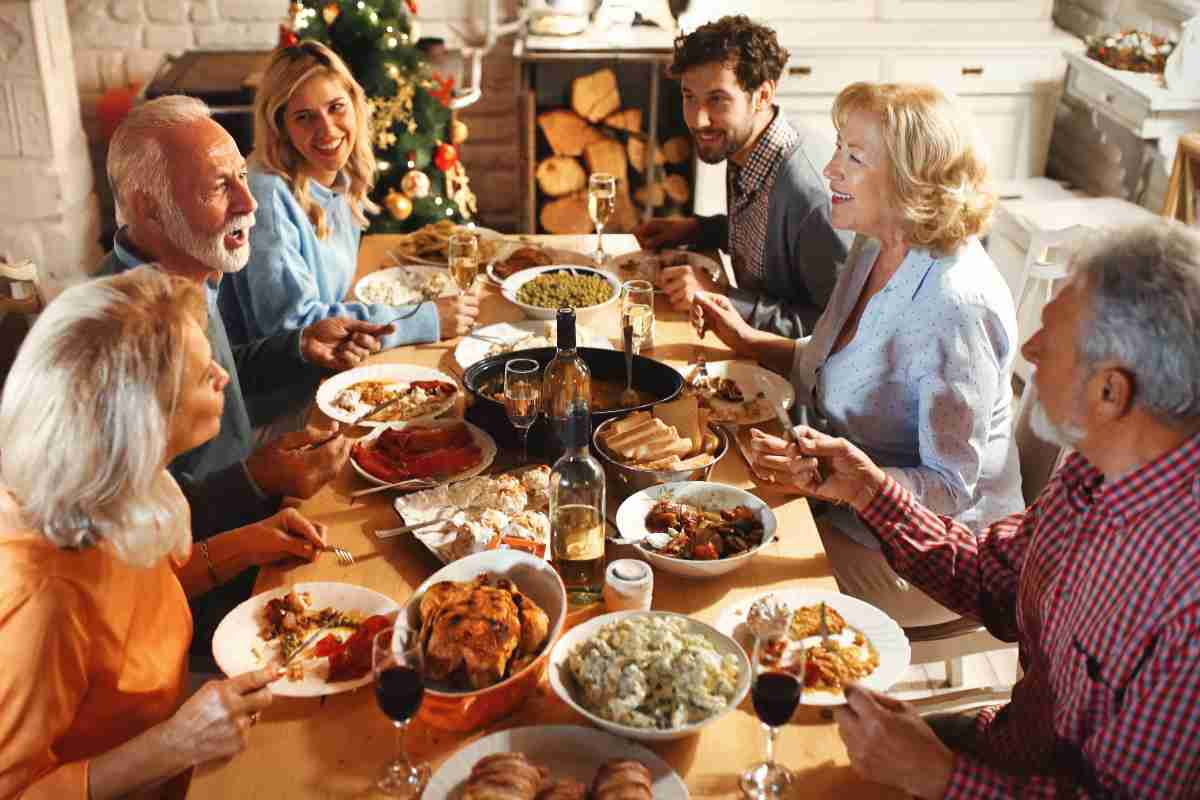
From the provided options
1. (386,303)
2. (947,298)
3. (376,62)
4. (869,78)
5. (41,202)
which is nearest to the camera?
(947,298)

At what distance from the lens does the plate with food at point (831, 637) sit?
150 centimetres

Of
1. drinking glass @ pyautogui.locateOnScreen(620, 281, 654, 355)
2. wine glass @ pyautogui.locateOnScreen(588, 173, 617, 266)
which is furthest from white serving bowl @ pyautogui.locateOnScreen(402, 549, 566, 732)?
wine glass @ pyautogui.locateOnScreen(588, 173, 617, 266)

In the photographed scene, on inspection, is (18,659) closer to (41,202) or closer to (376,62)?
(376,62)

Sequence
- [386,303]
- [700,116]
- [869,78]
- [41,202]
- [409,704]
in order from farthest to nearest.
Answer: [869,78] < [41,202] < [700,116] < [386,303] < [409,704]

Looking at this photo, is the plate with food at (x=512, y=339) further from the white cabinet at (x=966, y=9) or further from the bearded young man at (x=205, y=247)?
the white cabinet at (x=966, y=9)

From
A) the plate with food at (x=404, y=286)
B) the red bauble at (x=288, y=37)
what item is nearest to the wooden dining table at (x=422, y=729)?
the plate with food at (x=404, y=286)

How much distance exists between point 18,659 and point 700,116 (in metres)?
2.31

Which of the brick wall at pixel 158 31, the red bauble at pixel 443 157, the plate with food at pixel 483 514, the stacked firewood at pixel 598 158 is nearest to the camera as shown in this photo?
the plate with food at pixel 483 514

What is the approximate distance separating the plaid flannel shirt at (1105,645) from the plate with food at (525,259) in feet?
5.39

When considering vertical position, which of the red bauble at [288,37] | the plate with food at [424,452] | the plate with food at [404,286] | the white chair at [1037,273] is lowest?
the white chair at [1037,273]

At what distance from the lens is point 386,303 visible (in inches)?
113

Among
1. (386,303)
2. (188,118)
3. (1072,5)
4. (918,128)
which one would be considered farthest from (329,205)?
(1072,5)

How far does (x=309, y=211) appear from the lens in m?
2.92

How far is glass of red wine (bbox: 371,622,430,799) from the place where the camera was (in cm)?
128
